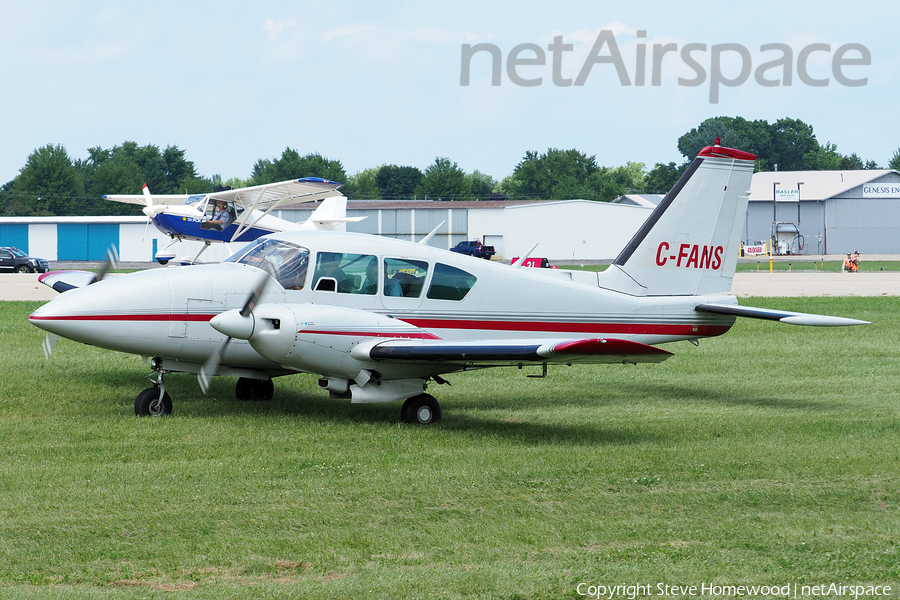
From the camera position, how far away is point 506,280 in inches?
467

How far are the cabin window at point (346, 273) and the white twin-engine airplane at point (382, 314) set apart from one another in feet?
0.05

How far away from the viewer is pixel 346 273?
11.0 m

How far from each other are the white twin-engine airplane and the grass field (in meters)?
0.70

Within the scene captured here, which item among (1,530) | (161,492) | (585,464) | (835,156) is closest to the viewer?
(1,530)

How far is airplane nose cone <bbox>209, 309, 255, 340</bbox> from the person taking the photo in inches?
389

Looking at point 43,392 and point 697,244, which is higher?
point 697,244

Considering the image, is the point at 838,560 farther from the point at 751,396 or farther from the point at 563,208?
the point at 563,208

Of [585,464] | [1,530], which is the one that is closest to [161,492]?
[1,530]

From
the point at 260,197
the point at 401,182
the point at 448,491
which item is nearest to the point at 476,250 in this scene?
the point at 260,197

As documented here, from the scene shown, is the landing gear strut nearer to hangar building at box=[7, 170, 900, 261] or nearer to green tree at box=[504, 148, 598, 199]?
hangar building at box=[7, 170, 900, 261]

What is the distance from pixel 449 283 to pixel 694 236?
4.06 metres

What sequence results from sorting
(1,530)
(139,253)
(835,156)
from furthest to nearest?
(835,156), (139,253), (1,530)

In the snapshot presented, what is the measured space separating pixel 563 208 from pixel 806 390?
70439 mm

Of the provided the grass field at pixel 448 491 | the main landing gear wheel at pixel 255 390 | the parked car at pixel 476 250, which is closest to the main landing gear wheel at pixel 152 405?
the grass field at pixel 448 491
